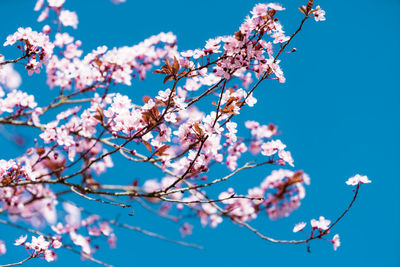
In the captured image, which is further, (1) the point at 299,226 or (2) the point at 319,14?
(1) the point at 299,226

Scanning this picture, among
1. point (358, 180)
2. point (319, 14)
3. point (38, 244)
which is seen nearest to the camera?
point (319, 14)

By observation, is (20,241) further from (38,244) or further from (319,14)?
(319,14)

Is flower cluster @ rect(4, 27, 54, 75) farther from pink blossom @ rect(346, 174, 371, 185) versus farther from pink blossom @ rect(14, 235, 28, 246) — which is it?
pink blossom @ rect(346, 174, 371, 185)

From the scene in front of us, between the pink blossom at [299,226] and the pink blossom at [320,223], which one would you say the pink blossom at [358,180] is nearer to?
the pink blossom at [320,223]

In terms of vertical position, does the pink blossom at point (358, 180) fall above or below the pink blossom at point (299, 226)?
above

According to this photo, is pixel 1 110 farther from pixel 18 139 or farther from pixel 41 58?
pixel 41 58

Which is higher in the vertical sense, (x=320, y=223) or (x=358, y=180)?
(x=358, y=180)

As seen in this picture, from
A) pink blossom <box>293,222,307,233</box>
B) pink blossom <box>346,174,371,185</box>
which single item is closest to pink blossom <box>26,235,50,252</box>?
pink blossom <box>293,222,307,233</box>

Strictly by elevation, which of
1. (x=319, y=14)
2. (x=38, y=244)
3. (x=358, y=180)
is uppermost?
(x=319, y=14)

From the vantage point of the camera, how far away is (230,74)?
2.09 m

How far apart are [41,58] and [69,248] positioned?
1.92 m

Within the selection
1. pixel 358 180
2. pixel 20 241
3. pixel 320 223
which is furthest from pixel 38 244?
pixel 358 180

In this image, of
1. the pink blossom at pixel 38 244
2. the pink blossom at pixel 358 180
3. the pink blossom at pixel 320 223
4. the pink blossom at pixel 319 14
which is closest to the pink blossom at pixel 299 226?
the pink blossom at pixel 320 223

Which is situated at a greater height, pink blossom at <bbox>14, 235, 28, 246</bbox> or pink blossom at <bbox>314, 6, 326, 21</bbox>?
pink blossom at <bbox>314, 6, 326, 21</bbox>
